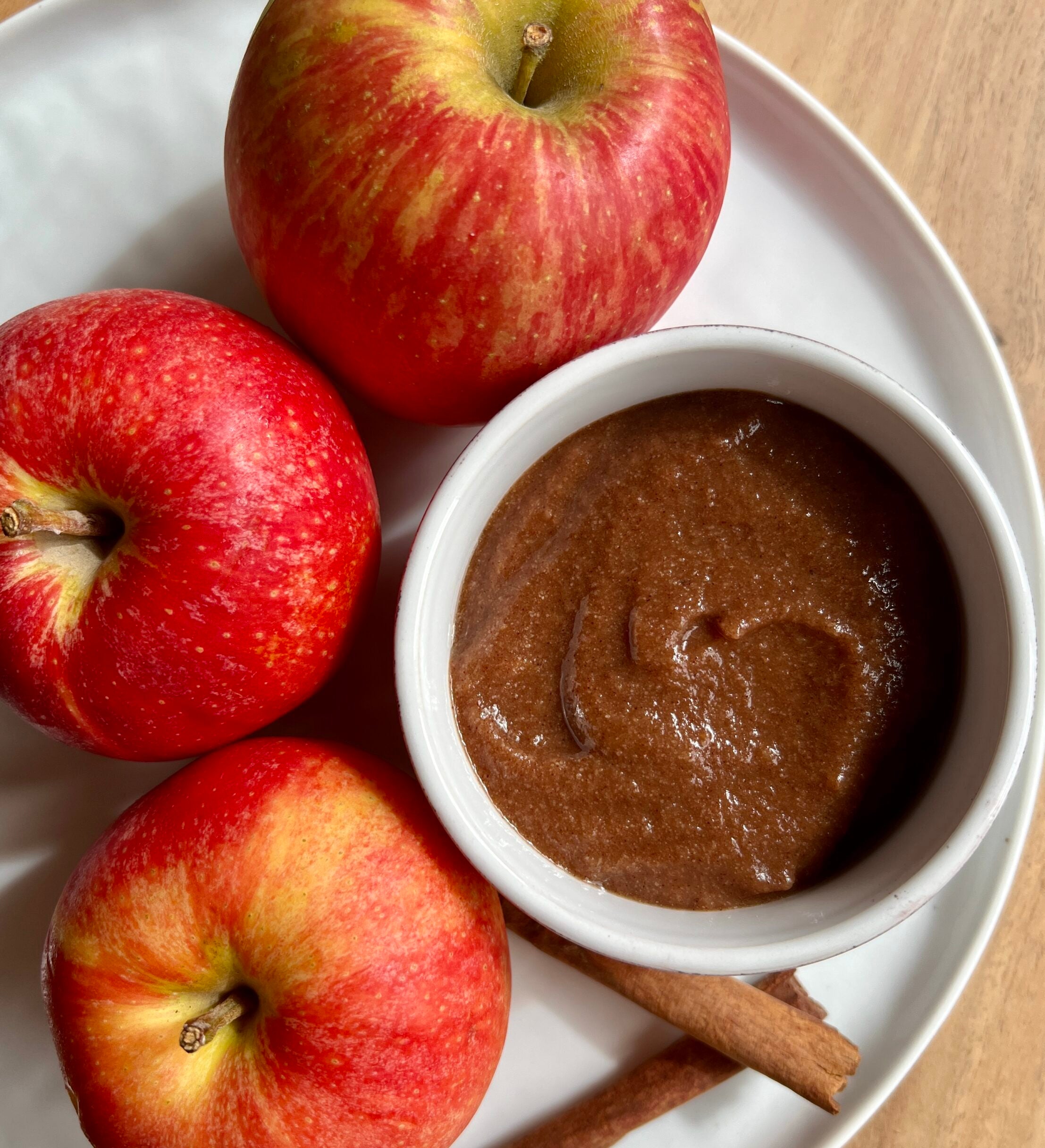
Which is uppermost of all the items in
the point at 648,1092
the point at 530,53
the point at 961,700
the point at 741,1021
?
the point at 530,53

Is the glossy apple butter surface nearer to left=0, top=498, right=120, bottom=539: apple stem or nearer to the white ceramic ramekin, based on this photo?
the white ceramic ramekin

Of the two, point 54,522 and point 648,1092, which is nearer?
point 54,522

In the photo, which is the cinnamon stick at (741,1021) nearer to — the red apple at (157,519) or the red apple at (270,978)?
the red apple at (270,978)

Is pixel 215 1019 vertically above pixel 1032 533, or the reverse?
pixel 1032 533

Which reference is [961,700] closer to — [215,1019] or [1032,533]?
[1032,533]

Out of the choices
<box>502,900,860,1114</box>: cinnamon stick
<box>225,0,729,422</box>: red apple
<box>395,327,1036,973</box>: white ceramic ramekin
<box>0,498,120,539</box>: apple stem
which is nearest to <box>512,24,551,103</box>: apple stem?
<box>225,0,729,422</box>: red apple

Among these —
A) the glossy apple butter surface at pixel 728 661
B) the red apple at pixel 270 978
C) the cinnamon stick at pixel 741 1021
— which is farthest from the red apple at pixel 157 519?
the cinnamon stick at pixel 741 1021

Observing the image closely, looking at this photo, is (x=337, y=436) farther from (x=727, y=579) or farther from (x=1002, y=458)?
(x=1002, y=458)

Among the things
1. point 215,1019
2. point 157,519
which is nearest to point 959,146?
point 157,519

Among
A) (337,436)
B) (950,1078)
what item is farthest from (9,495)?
(950,1078)
